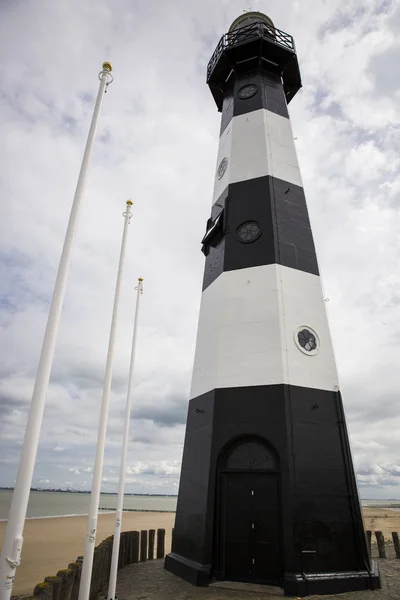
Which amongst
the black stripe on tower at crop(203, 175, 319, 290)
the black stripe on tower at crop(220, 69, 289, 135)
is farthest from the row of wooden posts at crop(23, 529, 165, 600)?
the black stripe on tower at crop(220, 69, 289, 135)

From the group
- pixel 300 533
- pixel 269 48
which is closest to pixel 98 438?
pixel 300 533

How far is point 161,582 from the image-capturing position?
9148 millimetres

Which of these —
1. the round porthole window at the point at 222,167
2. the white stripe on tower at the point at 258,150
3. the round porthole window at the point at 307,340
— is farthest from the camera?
the round porthole window at the point at 222,167

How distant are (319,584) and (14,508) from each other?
7.23m

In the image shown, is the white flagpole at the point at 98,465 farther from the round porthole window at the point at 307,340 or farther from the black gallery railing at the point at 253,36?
the black gallery railing at the point at 253,36

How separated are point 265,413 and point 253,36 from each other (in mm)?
15275

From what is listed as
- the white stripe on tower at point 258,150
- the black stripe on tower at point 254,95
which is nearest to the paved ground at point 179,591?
the white stripe on tower at point 258,150

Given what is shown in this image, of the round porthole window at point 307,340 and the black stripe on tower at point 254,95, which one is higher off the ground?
the black stripe on tower at point 254,95

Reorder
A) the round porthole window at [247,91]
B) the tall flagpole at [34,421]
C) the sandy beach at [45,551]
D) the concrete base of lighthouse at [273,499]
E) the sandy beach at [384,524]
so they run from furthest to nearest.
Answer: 1. the sandy beach at [384,524]
2. the round porthole window at [247,91]
3. the sandy beach at [45,551]
4. the concrete base of lighthouse at [273,499]
5. the tall flagpole at [34,421]

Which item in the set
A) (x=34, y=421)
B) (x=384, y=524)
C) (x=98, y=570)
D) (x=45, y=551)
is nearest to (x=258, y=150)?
(x=34, y=421)

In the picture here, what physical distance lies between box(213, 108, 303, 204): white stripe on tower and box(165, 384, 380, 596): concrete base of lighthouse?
7838 mm

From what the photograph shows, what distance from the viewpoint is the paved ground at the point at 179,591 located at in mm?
7945

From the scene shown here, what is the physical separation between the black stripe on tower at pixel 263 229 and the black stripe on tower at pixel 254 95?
394cm

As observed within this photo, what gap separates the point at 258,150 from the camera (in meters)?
14.1
